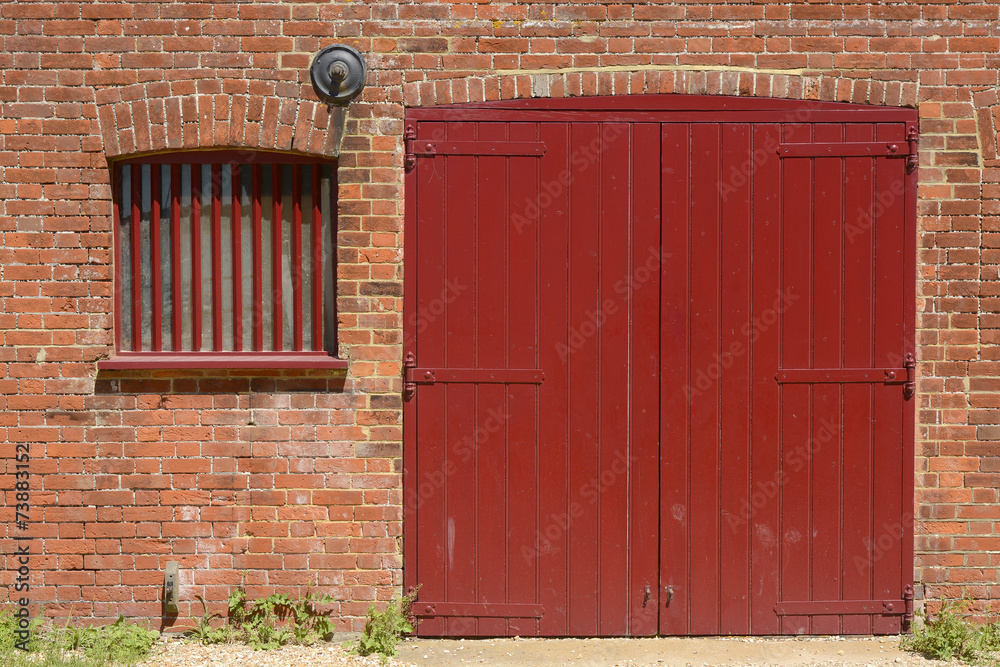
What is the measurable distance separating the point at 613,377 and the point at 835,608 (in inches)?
64.5

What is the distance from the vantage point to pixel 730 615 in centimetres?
423

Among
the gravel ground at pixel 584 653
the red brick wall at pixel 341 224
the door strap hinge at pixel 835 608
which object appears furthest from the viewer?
the door strap hinge at pixel 835 608

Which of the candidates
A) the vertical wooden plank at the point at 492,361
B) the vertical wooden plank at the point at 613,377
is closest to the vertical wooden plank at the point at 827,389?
the vertical wooden plank at the point at 613,377

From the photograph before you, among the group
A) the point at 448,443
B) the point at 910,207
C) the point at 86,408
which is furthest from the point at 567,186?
the point at 86,408

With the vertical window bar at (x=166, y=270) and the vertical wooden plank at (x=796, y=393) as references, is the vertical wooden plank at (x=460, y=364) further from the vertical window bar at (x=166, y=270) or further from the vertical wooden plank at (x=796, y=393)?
the vertical wooden plank at (x=796, y=393)

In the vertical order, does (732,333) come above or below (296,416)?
above

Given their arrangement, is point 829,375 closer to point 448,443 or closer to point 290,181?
point 448,443

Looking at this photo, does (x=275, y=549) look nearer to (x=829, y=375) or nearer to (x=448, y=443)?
(x=448, y=443)

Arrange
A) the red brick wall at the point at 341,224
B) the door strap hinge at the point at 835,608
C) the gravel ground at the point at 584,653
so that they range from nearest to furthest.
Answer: the gravel ground at the point at 584,653 < the red brick wall at the point at 341,224 < the door strap hinge at the point at 835,608

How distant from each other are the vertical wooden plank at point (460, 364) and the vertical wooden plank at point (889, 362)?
196 centimetres

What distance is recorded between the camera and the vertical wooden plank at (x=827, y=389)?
4160mm

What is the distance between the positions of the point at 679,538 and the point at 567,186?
6.18 feet

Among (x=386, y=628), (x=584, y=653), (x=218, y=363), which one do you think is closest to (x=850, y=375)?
(x=584, y=653)

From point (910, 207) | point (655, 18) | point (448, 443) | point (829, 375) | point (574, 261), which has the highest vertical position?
point (655, 18)
